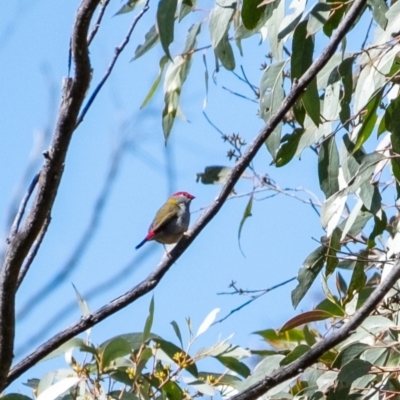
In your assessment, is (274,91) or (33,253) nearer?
(33,253)

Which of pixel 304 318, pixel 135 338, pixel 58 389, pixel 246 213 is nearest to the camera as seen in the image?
pixel 58 389

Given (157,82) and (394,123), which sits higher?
(157,82)

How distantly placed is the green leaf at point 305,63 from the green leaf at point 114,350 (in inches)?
23.9

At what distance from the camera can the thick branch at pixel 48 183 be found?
43.5 inches

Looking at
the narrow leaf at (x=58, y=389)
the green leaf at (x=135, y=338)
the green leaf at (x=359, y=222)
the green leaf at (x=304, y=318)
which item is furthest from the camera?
the green leaf at (x=359, y=222)

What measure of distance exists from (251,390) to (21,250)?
42 cm

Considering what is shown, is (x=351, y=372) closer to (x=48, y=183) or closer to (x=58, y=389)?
(x=58, y=389)

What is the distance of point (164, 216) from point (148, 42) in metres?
1.65

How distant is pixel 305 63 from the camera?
1.84 metres

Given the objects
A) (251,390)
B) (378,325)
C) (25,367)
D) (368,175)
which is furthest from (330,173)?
(25,367)

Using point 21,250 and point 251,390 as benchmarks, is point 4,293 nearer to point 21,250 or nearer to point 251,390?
point 21,250

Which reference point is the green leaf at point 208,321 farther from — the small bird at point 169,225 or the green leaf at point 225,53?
the small bird at point 169,225

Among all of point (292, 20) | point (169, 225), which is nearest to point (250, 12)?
point (292, 20)

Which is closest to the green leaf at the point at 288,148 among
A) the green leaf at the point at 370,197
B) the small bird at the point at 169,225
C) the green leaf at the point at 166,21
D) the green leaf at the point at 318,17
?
the green leaf at the point at 370,197
